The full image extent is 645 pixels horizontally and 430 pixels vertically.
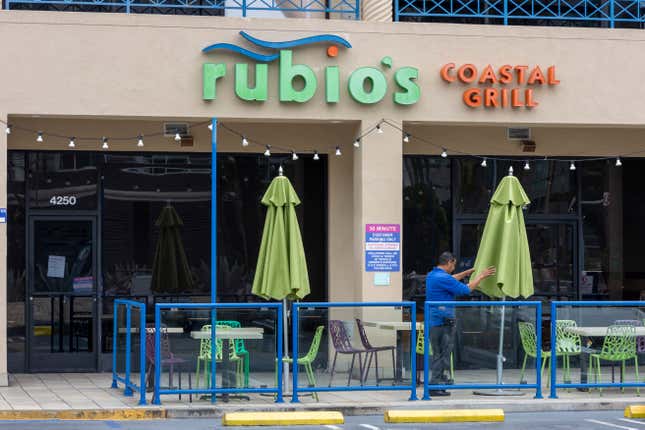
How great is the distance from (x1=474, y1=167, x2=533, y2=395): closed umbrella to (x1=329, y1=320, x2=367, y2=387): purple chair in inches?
82.0

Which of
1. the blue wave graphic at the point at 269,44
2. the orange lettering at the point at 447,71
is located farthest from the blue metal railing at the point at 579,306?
the blue wave graphic at the point at 269,44

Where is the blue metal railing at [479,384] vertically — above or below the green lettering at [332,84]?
below

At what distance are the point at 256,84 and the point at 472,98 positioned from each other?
125 inches

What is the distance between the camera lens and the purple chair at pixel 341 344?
15758mm

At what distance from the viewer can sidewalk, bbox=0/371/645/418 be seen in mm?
15016

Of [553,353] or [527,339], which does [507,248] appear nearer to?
[527,339]

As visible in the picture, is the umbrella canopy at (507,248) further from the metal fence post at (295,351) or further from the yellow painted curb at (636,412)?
the metal fence post at (295,351)

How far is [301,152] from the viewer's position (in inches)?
785

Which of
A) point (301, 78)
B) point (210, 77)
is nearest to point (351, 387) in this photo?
point (301, 78)

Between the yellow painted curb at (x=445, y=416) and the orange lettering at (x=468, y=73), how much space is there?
5.52 meters

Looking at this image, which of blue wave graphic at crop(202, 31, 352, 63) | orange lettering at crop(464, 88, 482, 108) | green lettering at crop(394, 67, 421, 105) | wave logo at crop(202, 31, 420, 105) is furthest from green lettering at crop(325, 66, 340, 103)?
orange lettering at crop(464, 88, 482, 108)

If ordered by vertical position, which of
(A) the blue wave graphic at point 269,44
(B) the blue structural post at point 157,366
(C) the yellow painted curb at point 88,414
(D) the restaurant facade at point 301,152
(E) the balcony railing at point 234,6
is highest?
(E) the balcony railing at point 234,6

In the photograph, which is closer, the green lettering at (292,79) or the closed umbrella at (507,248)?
the closed umbrella at (507,248)

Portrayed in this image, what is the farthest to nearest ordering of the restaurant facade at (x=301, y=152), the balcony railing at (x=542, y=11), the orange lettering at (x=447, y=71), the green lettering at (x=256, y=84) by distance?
the balcony railing at (x=542, y=11)
the orange lettering at (x=447, y=71)
the green lettering at (x=256, y=84)
the restaurant facade at (x=301, y=152)
